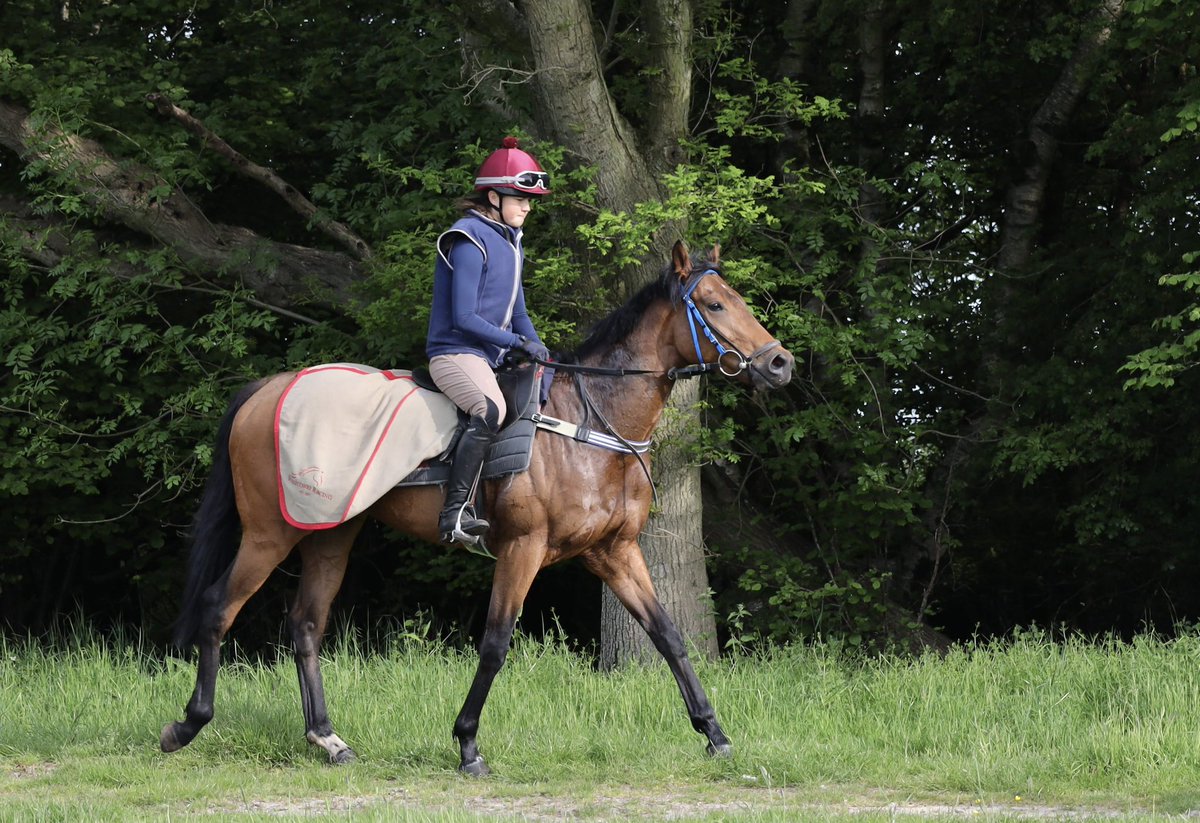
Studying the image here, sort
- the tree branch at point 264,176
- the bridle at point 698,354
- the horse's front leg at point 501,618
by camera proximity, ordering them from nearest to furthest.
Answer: the bridle at point 698,354 → the horse's front leg at point 501,618 → the tree branch at point 264,176

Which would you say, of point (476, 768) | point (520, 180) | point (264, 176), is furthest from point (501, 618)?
point (264, 176)

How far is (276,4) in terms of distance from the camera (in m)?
15.8

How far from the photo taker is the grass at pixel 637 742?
6094mm

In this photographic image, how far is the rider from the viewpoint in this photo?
692 cm

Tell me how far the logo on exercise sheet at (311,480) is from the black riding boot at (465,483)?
23.1 inches

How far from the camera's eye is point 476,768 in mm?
6766

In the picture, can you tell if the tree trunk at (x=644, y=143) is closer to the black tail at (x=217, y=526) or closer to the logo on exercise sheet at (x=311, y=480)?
the black tail at (x=217, y=526)

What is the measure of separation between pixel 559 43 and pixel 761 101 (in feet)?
6.77

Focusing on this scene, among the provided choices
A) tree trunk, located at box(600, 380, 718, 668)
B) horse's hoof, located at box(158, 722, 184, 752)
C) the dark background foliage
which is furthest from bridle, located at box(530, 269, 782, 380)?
tree trunk, located at box(600, 380, 718, 668)

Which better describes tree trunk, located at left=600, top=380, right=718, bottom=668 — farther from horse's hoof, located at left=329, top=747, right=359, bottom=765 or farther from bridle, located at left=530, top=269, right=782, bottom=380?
horse's hoof, located at left=329, top=747, right=359, bottom=765

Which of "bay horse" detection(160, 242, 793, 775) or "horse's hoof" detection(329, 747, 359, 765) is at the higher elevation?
"bay horse" detection(160, 242, 793, 775)

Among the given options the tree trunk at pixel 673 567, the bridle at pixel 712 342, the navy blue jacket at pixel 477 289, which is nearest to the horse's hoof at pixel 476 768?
the navy blue jacket at pixel 477 289

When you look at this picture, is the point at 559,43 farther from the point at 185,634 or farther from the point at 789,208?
the point at 185,634

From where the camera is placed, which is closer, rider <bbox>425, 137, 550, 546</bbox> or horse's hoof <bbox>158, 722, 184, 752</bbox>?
rider <bbox>425, 137, 550, 546</bbox>
